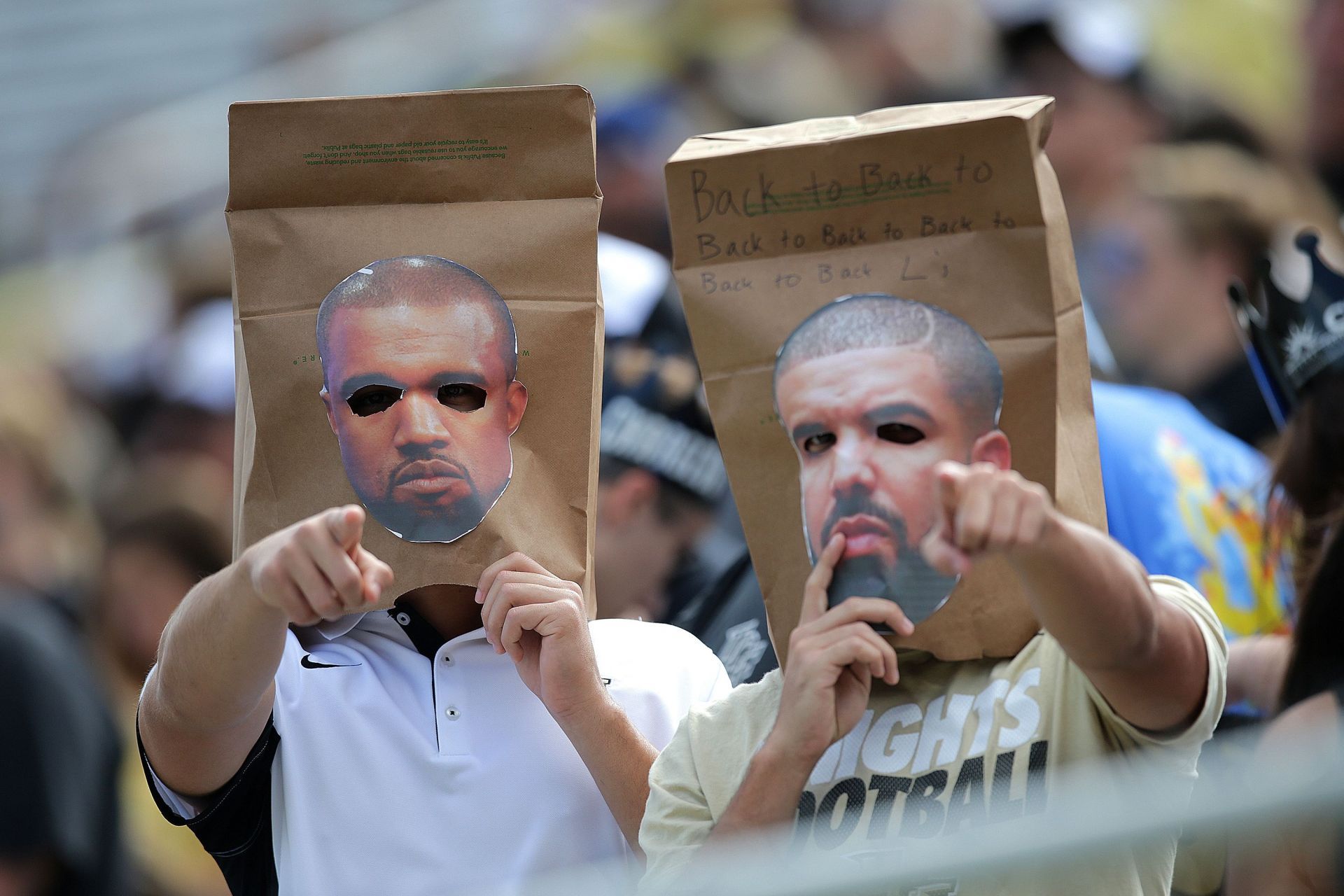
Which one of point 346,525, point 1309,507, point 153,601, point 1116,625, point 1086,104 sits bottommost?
point 153,601

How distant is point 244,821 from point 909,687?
0.93 m

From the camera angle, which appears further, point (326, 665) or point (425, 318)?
point (326, 665)

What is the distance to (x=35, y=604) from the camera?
379 centimetres

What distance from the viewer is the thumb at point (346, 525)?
1.79m

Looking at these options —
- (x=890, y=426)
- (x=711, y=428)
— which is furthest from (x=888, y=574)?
(x=711, y=428)

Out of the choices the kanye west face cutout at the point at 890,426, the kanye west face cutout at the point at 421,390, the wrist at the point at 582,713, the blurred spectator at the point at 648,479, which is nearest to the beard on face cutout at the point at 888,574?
the kanye west face cutout at the point at 890,426

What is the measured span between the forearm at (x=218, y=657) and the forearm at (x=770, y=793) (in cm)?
58

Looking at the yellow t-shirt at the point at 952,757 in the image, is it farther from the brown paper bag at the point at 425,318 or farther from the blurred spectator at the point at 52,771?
the blurred spectator at the point at 52,771

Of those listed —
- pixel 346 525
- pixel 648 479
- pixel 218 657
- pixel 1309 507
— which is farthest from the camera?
pixel 648 479

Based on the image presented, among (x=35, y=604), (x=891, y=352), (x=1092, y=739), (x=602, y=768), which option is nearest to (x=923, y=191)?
(x=891, y=352)

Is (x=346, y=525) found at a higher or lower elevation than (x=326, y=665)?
higher

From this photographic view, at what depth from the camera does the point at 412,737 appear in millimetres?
2227

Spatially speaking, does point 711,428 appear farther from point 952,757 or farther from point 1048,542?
point 1048,542

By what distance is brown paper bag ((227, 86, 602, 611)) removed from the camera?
2139 millimetres
